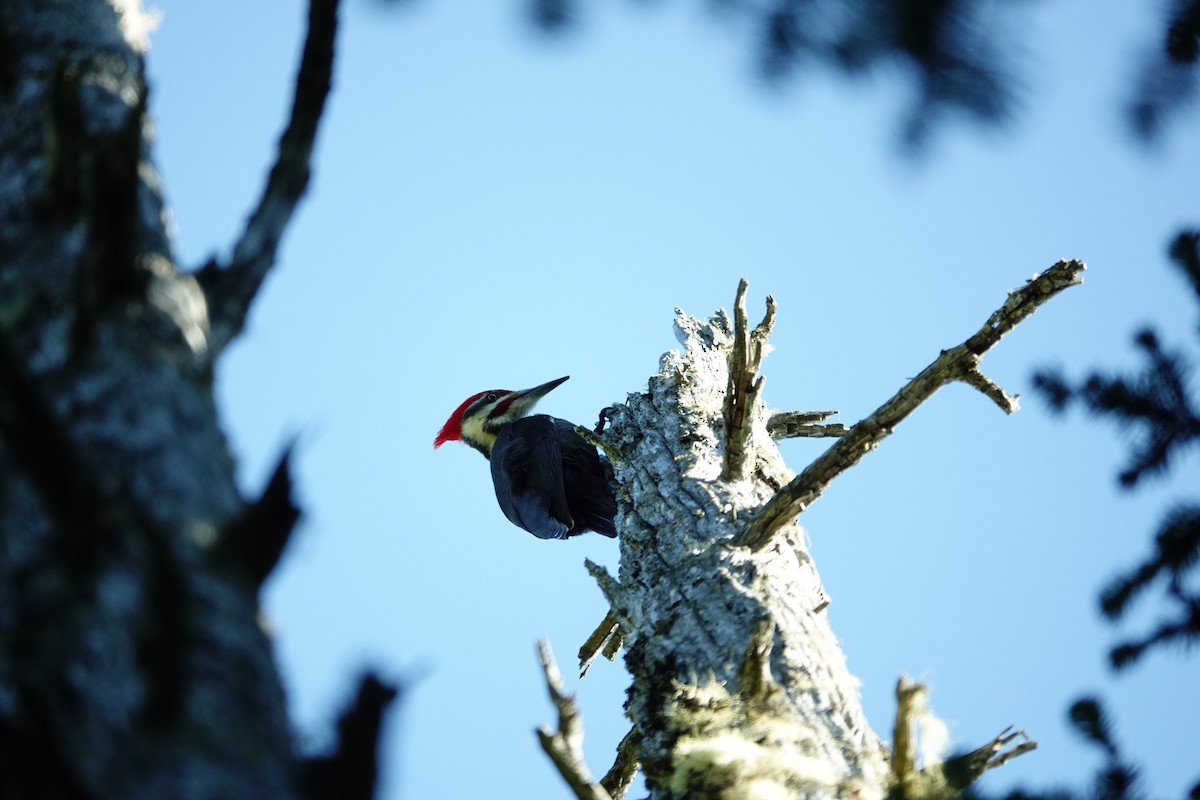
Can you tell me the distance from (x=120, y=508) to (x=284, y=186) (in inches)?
32.5

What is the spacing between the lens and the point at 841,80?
1583mm

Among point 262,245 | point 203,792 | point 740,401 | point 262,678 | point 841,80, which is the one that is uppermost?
point 740,401

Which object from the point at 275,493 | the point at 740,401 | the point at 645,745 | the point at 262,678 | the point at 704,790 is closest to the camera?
the point at 262,678

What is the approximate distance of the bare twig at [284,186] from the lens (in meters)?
1.80

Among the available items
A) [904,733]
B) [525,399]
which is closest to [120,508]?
[904,733]

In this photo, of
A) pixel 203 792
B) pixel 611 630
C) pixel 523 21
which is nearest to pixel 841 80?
pixel 523 21

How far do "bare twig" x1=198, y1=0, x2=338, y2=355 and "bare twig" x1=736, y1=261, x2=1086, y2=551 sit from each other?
1750 mm

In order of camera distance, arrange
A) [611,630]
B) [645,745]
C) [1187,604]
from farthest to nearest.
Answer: [611,630]
[645,745]
[1187,604]

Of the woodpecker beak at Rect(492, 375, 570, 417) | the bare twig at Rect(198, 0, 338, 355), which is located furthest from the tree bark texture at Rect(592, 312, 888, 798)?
the woodpecker beak at Rect(492, 375, 570, 417)

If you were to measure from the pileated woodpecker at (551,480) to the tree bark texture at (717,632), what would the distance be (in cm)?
150

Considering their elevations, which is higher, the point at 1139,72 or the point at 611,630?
the point at 611,630

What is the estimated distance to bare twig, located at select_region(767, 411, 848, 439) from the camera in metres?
4.68

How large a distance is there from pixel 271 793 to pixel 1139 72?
60.8 inches

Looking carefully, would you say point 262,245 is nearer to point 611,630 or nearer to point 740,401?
point 740,401
